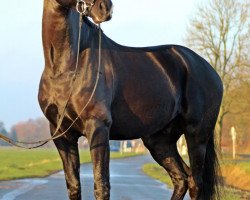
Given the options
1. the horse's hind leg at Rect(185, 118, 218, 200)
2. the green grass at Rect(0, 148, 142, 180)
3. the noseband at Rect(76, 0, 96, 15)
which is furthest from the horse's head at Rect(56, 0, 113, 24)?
the green grass at Rect(0, 148, 142, 180)

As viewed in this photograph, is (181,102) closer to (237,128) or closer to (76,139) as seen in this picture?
(76,139)

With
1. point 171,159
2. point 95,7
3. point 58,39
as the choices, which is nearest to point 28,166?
point 171,159

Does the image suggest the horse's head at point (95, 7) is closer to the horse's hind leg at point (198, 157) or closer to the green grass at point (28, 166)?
the horse's hind leg at point (198, 157)

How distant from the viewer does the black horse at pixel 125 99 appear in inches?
214

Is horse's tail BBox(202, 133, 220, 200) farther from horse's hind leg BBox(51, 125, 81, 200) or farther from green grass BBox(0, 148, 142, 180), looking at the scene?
green grass BBox(0, 148, 142, 180)

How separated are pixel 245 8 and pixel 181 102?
31.8 m

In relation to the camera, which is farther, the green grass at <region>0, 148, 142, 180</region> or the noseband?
the green grass at <region>0, 148, 142, 180</region>

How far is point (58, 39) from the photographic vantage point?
5535 mm

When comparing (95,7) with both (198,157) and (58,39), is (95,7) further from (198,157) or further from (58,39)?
(198,157)

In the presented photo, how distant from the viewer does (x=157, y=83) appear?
6.38 metres

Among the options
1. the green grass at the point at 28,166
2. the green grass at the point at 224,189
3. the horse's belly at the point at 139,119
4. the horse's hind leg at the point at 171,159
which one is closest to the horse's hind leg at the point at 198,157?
the horse's hind leg at the point at 171,159

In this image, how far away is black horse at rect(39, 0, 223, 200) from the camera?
17.8 ft

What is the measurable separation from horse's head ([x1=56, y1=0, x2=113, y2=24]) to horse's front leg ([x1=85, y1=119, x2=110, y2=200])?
927mm

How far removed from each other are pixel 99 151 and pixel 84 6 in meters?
1.30
